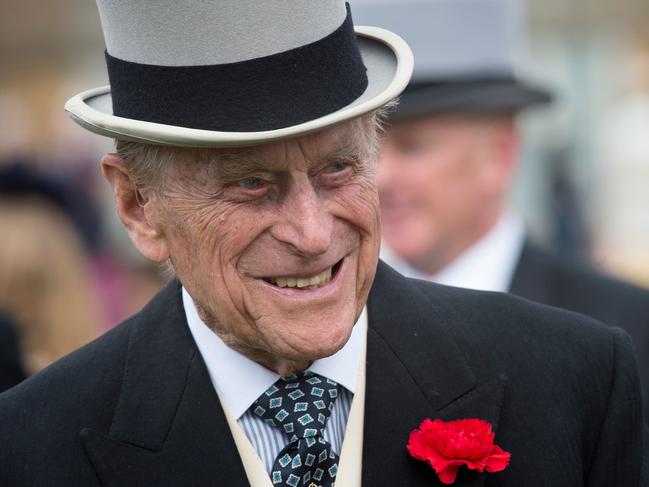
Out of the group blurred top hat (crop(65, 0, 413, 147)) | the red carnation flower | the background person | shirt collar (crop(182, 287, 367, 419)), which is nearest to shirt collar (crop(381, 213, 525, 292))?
the background person

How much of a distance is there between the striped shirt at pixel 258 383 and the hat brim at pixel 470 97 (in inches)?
107

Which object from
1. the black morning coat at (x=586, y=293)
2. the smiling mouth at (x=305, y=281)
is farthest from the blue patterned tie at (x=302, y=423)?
the black morning coat at (x=586, y=293)

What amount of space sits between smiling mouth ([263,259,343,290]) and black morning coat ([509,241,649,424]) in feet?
7.65

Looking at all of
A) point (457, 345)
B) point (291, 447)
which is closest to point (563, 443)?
point (457, 345)

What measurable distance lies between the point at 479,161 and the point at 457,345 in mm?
2761

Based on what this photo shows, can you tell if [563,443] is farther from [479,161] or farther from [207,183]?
[479,161]

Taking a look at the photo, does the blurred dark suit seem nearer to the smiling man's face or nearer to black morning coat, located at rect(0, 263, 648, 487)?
black morning coat, located at rect(0, 263, 648, 487)

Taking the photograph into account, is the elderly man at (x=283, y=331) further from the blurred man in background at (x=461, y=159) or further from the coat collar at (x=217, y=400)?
the blurred man in background at (x=461, y=159)

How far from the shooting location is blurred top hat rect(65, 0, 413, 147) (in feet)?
10.6

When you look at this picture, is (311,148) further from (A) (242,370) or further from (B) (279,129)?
(A) (242,370)

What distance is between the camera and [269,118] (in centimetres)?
322

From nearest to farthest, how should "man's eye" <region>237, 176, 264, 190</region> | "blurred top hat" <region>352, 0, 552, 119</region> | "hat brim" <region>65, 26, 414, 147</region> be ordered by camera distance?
1. "hat brim" <region>65, 26, 414, 147</region>
2. "man's eye" <region>237, 176, 264, 190</region>
3. "blurred top hat" <region>352, 0, 552, 119</region>

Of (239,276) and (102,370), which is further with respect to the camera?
(102,370)

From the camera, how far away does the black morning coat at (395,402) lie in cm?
343
